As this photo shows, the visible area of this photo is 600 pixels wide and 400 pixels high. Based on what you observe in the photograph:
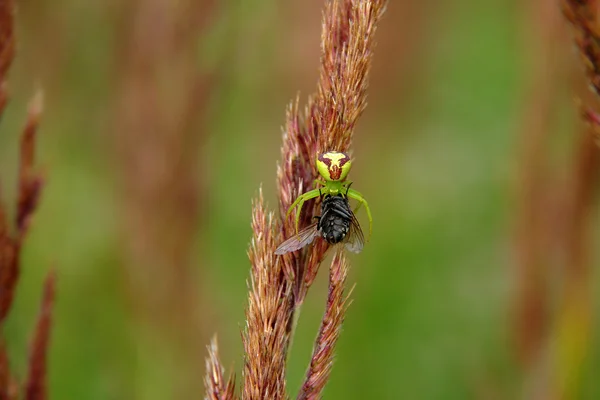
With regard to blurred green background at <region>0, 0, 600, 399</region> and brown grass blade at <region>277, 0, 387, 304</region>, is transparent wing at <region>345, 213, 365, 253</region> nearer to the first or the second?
brown grass blade at <region>277, 0, 387, 304</region>

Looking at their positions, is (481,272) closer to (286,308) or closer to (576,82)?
(576,82)

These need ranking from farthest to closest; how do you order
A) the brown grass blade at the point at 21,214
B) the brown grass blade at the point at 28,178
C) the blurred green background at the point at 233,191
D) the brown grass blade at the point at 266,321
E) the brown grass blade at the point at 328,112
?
the blurred green background at the point at 233,191 < the brown grass blade at the point at 28,178 < the brown grass blade at the point at 21,214 < the brown grass blade at the point at 328,112 < the brown grass blade at the point at 266,321

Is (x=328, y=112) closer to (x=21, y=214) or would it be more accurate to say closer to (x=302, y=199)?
(x=302, y=199)

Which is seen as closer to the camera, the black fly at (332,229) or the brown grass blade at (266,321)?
the brown grass blade at (266,321)

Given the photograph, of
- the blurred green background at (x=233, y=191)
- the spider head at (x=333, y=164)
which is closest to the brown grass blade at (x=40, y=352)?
the spider head at (x=333, y=164)

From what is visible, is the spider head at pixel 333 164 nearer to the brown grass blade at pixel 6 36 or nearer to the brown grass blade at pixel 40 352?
the brown grass blade at pixel 40 352
